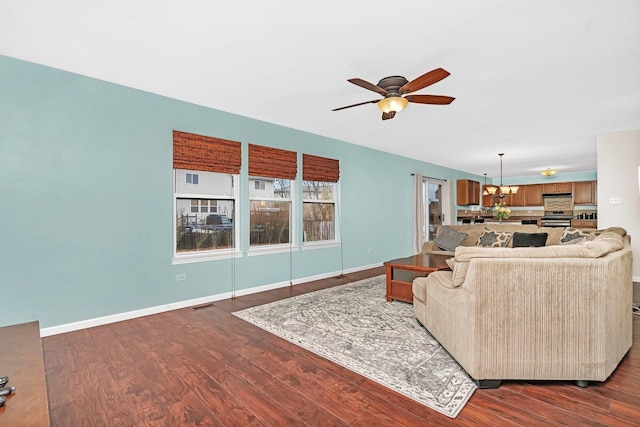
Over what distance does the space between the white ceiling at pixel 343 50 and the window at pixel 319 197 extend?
3.86ft

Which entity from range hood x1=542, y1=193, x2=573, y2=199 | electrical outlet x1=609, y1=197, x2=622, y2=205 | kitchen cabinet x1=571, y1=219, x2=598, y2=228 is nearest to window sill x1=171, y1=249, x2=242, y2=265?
electrical outlet x1=609, y1=197, x2=622, y2=205

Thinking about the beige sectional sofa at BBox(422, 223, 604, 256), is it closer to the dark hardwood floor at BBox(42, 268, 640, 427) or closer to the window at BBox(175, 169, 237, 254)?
the dark hardwood floor at BBox(42, 268, 640, 427)

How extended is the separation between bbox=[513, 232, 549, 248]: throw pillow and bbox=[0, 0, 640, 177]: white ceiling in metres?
1.77

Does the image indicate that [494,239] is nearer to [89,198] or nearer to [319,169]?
[319,169]

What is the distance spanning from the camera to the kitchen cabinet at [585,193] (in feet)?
32.4

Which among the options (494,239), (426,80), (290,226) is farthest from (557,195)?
(426,80)

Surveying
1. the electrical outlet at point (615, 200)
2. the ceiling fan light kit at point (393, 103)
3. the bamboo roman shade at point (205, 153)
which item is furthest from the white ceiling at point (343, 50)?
the electrical outlet at point (615, 200)

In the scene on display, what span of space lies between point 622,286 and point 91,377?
4.07 meters

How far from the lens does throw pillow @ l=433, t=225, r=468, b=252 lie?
17.9 feet

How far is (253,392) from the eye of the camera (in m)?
2.14

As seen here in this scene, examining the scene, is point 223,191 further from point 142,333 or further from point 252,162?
point 142,333

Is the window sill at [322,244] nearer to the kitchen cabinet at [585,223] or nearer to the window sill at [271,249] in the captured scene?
the window sill at [271,249]

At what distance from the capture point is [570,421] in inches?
70.7

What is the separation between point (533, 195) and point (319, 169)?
924 centimetres
